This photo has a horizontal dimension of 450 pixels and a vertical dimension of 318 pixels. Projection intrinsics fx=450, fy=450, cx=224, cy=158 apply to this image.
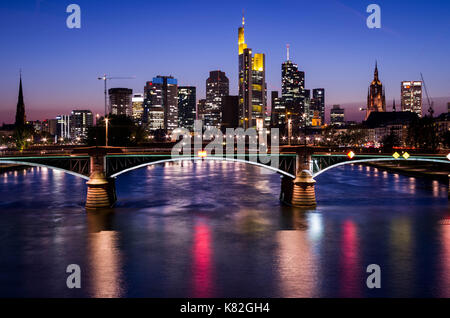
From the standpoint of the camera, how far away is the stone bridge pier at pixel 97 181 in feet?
187

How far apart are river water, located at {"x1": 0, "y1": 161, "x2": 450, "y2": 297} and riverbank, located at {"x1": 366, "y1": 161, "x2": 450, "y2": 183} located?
31617 millimetres

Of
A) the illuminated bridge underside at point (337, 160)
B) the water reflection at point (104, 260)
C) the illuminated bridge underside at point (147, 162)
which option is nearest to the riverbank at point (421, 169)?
the illuminated bridge underside at point (337, 160)

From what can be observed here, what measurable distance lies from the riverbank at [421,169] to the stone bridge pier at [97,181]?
7183cm

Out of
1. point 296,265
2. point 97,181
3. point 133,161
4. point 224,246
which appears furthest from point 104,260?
point 133,161

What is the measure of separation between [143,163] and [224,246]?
2349cm

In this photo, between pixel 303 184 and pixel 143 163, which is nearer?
pixel 303 184

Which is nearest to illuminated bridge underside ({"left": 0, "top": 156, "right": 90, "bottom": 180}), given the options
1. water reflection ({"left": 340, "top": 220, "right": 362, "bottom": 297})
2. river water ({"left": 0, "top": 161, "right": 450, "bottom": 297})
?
river water ({"left": 0, "top": 161, "right": 450, "bottom": 297})

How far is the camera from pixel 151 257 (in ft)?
127

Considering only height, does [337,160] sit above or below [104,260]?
above

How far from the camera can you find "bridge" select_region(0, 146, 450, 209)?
57250 mm

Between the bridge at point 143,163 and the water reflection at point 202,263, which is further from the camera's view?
the bridge at point 143,163

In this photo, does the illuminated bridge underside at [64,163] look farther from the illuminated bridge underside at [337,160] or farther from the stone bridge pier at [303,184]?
the illuminated bridge underside at [337,160]

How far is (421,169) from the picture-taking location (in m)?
119

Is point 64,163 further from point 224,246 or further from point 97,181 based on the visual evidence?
point 224,246
